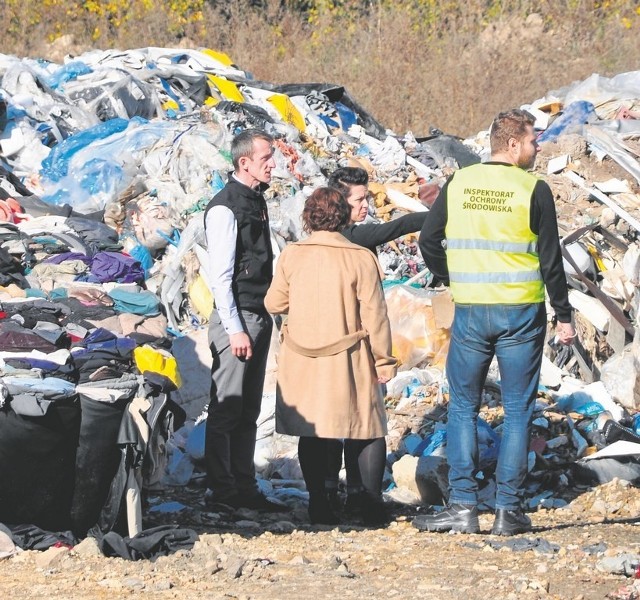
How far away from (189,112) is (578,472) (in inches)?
273

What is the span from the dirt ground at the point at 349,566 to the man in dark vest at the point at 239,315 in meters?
0.36

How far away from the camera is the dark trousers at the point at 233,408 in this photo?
5629mm

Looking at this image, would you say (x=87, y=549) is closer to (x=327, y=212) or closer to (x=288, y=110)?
(x=327, y=212)

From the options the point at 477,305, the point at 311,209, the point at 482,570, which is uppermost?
the point at 311,209

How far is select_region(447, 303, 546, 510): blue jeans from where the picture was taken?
5016mm

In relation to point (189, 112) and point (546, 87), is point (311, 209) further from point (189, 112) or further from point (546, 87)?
point (546, 87)

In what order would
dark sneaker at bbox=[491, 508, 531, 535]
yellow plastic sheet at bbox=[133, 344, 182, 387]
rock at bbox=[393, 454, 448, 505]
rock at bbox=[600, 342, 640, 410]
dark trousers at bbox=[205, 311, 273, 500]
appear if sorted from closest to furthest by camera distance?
dark sneaker at bbox=[491, 508, 531, 535] → dark trousers at bbox=[205, 311, 273, 500] → rock at bbox=[393, 454, 448, 505] → yellow plastic sheet at bbox=[133, 344, 182, 387] → rock at bbox=[600, 342, 640, 410]

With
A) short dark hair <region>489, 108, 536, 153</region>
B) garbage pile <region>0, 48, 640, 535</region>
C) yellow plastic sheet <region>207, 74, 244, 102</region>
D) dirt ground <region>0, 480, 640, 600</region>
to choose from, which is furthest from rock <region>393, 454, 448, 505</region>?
yellow plastic sheet <region>207, 74, 244, 102</region>

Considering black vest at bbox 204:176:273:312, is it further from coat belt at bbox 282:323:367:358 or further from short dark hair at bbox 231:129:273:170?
coat belt at bbox 282:323:367:358

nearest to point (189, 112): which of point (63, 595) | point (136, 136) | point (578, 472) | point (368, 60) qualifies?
point (136, 136)

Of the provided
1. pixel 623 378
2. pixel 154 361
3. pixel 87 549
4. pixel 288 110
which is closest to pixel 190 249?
pixel 154 361

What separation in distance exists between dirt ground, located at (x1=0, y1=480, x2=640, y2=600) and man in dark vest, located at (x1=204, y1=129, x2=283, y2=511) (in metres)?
0.36

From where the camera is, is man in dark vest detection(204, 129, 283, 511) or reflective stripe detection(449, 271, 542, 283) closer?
reflective stripe detection(449, 271, 542, 283)

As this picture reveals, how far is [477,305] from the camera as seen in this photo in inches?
199
